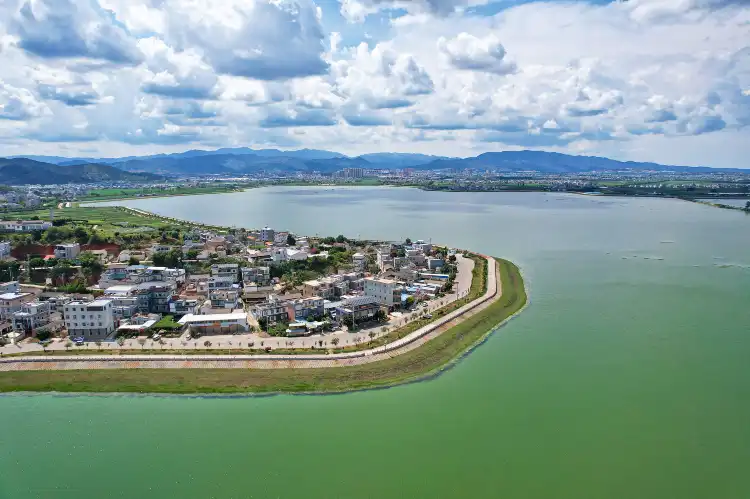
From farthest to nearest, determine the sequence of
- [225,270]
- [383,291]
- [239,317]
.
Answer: [225,270]
[383,291]
[239,317]

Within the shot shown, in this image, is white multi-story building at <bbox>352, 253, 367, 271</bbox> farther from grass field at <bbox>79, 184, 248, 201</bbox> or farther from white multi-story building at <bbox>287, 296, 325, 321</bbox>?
grass field at <bbox>79, 184, 248, 201</bbox>

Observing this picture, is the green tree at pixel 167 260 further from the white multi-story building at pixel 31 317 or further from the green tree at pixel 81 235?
the white multi-story building at pixel 31 317

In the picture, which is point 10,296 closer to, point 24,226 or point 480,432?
point 480,432

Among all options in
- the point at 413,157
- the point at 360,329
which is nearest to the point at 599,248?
the point at 360,329

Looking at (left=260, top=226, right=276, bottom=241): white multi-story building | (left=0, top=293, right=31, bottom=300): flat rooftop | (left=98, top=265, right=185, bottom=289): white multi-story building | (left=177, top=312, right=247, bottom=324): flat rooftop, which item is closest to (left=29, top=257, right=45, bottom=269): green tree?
(left=98, top=265, right=185, bottom=289): white multi-story building

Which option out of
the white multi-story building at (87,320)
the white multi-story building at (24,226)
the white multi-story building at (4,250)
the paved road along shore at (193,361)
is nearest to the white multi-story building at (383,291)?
the paved road along shore at (193,361)

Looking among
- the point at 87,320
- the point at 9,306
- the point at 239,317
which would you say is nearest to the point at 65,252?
the point at 9,306

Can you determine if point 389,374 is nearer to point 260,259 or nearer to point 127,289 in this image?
point 127,289
